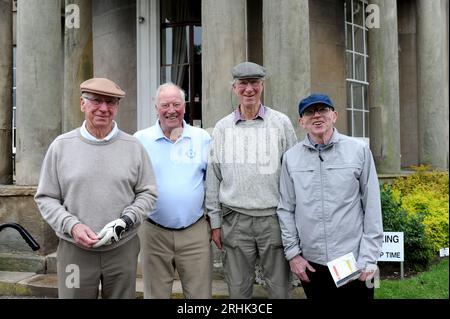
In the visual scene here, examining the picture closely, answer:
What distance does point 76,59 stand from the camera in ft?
22.9

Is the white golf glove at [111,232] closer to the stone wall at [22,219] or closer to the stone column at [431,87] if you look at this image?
the stone wall at [22,219]

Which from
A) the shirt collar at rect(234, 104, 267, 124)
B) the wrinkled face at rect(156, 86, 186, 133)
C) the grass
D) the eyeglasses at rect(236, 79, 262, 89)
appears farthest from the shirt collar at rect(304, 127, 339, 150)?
the grass

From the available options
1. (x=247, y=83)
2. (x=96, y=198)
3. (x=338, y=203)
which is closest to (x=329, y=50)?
(x=247, y=83)

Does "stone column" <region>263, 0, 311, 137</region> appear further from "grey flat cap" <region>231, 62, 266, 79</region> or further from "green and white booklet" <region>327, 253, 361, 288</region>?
"green and white booklet" <region>327, 253, 361, 288</region>

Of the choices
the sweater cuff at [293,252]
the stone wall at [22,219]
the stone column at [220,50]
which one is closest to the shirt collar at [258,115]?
the sweater cuff at [293,252]

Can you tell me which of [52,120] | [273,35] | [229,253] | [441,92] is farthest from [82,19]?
[441,92]

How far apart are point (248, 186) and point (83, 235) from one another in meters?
1.17

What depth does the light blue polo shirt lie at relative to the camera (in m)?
3.12

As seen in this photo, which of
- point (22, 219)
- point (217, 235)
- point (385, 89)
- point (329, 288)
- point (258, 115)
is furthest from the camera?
point (385, 89)

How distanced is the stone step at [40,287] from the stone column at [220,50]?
74.4 inches

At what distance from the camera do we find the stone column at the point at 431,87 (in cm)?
955

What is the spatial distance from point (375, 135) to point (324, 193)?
572cm

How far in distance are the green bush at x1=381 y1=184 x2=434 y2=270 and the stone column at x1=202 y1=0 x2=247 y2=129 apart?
8.17ft

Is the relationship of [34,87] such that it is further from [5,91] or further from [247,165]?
[247,165]
